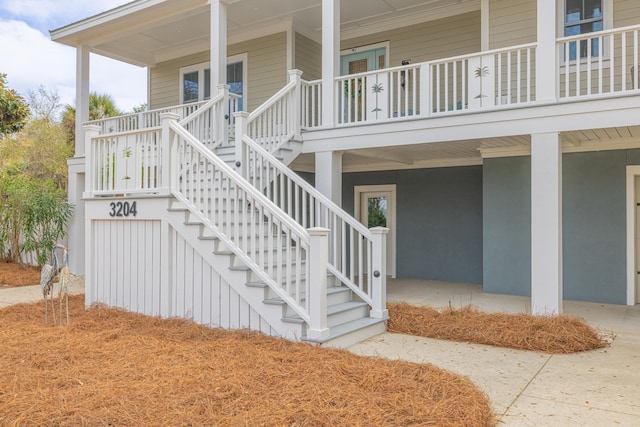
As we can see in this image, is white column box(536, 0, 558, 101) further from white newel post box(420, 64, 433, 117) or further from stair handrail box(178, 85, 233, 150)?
stair handrail box(178, 85, 233, 150)

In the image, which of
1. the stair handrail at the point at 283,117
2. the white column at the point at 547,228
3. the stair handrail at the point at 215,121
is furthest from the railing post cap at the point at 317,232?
the stair handrail at the point at 215,121

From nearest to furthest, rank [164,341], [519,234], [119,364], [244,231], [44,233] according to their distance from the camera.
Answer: [119,364] < [164,341] < [244,231] < [519,234] < [44,233]

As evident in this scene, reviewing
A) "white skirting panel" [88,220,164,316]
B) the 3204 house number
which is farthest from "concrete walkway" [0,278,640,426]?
the 3204 house number

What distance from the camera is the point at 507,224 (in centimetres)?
845

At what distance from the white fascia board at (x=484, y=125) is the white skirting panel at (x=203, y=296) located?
305cm

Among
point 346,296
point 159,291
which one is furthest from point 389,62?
point 159,291

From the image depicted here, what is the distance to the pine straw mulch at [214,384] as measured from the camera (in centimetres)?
314

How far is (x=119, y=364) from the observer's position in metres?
4.21

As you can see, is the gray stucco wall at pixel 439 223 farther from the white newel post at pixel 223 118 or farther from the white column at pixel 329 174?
the white newel post at pixel 223 118

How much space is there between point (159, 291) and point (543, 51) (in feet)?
18.7

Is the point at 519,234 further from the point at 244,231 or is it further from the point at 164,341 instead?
the point at 164,341

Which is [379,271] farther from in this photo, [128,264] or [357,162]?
[357,162]

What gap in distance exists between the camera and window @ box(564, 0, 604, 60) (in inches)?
295

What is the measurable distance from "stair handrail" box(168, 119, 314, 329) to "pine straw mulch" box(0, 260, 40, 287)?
5735mm
